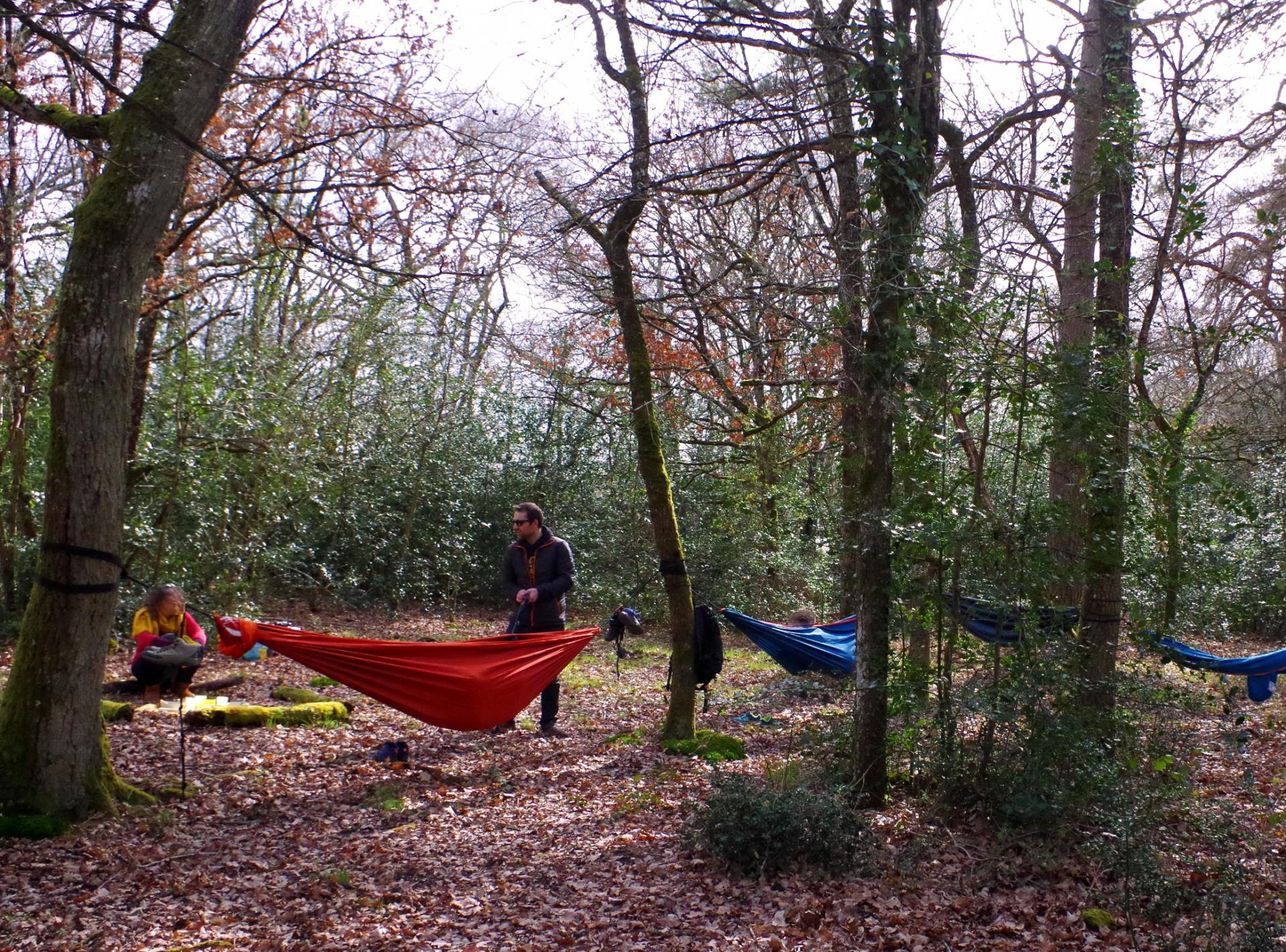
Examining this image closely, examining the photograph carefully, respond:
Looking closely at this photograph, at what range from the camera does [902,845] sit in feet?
12.5

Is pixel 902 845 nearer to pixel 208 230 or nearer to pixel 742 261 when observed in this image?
pixel 742 261

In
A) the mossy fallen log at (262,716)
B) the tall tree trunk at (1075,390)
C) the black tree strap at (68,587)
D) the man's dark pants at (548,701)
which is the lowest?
the mossy fallen log at (262,716)

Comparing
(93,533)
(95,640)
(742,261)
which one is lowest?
(95,640)

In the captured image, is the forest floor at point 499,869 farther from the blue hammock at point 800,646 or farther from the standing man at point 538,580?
the blue hammock at point 800,646

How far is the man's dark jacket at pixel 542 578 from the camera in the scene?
569cm

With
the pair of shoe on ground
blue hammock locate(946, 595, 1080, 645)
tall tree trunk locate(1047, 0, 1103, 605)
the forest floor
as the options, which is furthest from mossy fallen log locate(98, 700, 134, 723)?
tall tree trunk locate(1047, 0, 1103, 605)

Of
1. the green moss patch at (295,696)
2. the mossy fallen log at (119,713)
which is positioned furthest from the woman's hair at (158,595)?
the green moss patch at (295,696)

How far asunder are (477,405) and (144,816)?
10198mm

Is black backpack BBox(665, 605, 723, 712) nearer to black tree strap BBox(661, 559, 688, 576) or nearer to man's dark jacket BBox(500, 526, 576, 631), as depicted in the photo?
black tree strap BBox(661, 559, 688, 576)

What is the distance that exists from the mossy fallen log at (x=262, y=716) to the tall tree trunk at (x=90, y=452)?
1.56 meters

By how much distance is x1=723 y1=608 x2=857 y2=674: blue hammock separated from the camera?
273 inches

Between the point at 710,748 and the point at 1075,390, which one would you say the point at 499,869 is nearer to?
the point at 710,748

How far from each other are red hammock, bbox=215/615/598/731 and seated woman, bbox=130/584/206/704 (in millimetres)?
1236

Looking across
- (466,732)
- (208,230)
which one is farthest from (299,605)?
(466,732)
